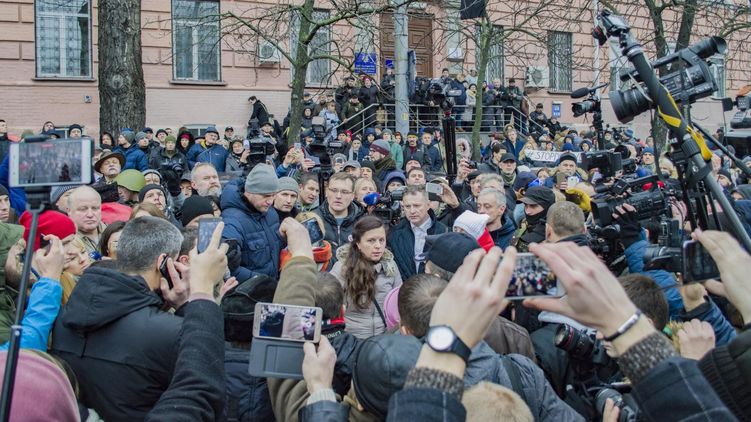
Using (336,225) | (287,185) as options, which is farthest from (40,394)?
(336,225)

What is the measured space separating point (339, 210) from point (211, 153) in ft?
19.9

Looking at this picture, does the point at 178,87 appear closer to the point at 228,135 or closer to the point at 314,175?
the point at 228,135

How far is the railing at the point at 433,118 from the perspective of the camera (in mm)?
18500

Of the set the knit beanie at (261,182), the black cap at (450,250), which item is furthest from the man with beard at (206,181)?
the black cap at (450,250)

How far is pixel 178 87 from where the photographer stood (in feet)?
62.6

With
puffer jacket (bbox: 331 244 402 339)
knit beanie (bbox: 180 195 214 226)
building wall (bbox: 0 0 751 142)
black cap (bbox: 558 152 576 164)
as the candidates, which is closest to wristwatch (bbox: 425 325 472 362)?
puffer jacket (bbox: 331 244 402 339)

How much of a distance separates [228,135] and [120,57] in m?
6.40

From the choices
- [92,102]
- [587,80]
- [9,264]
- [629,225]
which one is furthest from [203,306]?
[587,80]

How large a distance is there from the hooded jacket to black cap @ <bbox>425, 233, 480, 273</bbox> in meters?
1.49

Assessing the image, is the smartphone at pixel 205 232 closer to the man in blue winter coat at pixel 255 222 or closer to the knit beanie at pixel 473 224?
the man in blue winter coat at pixel 255 222

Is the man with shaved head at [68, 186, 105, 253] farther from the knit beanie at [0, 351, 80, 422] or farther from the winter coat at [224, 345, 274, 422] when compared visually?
the knit beanie at [0, 351, 80, 422]

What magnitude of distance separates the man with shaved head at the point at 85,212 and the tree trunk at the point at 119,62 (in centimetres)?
574

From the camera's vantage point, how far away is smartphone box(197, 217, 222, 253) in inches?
106

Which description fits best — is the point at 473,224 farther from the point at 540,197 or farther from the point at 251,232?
the point at 251,232
